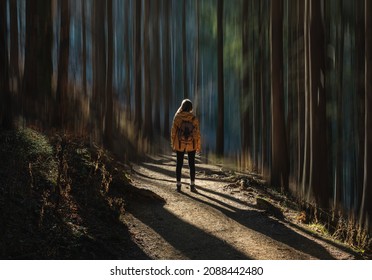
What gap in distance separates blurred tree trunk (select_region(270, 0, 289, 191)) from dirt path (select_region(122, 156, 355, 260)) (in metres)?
1.81

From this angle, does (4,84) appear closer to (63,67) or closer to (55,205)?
(63,67)

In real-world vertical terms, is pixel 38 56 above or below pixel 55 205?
above

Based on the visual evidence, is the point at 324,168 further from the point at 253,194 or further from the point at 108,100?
the point at 108,100

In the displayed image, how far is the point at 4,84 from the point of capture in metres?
6.96

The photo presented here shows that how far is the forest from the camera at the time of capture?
8.48 metres

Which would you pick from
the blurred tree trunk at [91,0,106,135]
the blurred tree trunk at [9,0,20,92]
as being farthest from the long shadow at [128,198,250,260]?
the blurred tree trunk at [9,0,20,92]

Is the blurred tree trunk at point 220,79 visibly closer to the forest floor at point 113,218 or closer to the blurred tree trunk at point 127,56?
the blurred tree trunk at point 127,56

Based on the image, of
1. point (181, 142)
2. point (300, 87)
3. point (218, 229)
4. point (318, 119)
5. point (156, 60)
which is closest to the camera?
point (218, 229)

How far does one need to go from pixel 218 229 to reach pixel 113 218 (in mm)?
1595

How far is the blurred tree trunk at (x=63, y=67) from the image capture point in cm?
864

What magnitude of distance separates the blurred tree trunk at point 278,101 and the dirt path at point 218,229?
1806 mm

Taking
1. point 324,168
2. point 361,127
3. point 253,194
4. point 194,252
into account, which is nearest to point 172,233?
point 194,252

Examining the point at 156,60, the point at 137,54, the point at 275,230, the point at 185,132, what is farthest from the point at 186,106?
the point at 156,60

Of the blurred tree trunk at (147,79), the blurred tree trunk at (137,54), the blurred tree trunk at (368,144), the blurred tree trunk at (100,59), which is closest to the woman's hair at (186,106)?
the blurred tree trunk at (368,144)
